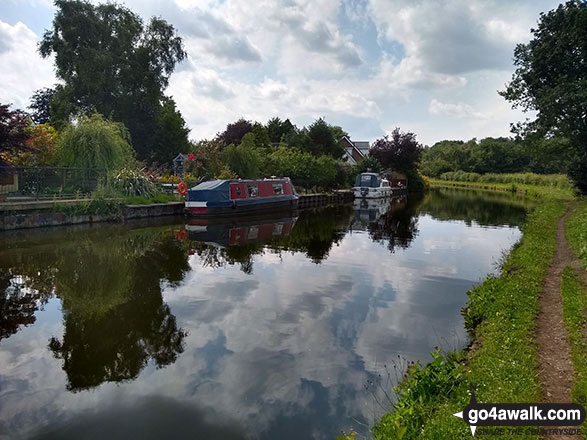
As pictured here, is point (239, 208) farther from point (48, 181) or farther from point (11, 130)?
point (11, 130)

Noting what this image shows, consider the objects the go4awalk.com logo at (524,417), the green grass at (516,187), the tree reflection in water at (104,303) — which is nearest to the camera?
the go4awalk.com logo at (524,417)

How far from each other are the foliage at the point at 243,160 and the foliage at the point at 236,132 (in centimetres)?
1341

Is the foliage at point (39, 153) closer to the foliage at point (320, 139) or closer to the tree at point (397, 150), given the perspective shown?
the foliage at point (320, 139)

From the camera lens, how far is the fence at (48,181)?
57.8ft

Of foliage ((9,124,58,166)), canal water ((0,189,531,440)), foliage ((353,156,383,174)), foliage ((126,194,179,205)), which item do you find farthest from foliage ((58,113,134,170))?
foliage ((353,156,383,174))

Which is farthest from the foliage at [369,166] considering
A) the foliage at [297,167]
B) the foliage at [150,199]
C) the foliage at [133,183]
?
the foliage at [133,183]

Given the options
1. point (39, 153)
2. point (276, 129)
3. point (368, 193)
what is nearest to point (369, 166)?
point (368, 193)

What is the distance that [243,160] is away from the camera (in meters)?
30.3

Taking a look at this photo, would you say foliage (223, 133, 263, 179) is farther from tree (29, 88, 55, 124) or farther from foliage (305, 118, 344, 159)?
tree (29, 88, 55, 124)

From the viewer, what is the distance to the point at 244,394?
5004 millimetres

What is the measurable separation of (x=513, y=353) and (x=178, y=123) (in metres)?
35.4

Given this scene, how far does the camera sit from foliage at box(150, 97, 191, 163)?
116 feet

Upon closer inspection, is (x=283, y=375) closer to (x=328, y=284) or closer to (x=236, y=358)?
(x=236, y=358)

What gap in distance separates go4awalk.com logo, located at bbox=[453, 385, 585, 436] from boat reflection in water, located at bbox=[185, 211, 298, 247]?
11.8 meters
